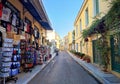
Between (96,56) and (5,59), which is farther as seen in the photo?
(96,56)

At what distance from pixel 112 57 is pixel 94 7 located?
7.83 m

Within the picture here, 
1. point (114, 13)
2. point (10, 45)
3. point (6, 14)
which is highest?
point (6, 14)

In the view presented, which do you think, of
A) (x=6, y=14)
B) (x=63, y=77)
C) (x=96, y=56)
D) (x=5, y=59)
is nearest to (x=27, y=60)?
(x=63, y=77)

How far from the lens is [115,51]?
1315cm

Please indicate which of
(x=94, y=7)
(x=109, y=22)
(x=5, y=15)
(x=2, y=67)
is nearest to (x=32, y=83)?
(x=2, y=67)

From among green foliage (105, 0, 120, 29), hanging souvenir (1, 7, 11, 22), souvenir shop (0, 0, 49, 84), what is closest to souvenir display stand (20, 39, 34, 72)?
souvenir shop (0, 0, 49, 84)

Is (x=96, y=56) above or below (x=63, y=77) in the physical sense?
above

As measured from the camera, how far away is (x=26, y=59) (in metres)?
14.8

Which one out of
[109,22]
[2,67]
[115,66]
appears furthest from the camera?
[115,66]

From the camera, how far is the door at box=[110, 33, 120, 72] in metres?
12.5

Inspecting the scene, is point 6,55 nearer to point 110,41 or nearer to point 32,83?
point 32,83

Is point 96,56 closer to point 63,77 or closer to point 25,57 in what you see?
point 25,57

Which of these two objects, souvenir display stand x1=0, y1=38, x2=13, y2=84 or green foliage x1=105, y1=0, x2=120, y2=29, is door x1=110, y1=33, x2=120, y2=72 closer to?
green foliage x1=105, y1=0, x2=120, y2=29

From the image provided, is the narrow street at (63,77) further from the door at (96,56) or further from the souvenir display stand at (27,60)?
the door at (96,56)
